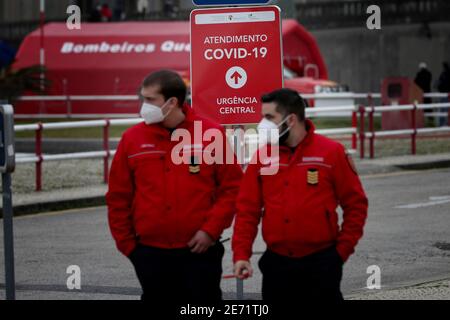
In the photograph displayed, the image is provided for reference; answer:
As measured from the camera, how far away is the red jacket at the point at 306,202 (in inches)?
275

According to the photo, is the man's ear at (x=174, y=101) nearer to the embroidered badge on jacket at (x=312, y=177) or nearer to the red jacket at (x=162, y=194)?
the red jacket at (x=162, y=194)

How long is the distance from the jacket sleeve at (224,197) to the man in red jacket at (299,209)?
0.75 ft

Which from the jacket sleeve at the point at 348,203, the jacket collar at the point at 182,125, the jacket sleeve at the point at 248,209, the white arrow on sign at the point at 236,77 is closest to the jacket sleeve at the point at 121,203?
the jacket collar at the point at 182,125

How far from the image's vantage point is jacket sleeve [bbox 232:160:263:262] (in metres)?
7.11

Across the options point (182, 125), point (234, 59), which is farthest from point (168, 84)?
point (234, 59)

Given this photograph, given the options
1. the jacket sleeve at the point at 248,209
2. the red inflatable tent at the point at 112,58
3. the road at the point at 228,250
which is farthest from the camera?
the red inflatable tent at the point at 112,58

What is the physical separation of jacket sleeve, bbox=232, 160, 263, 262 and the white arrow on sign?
2453mm

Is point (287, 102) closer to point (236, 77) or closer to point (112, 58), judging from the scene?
point (236, 77)

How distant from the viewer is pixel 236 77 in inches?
376

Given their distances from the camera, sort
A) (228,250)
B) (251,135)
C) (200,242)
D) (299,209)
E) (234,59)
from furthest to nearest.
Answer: (251,135)
(228,250)
(234,59)
(200,242)
(299,209)

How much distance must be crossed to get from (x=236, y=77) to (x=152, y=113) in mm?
2268

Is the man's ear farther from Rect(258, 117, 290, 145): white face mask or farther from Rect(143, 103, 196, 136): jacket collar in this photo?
Rect(258, 117, 290, 145): white face mask
